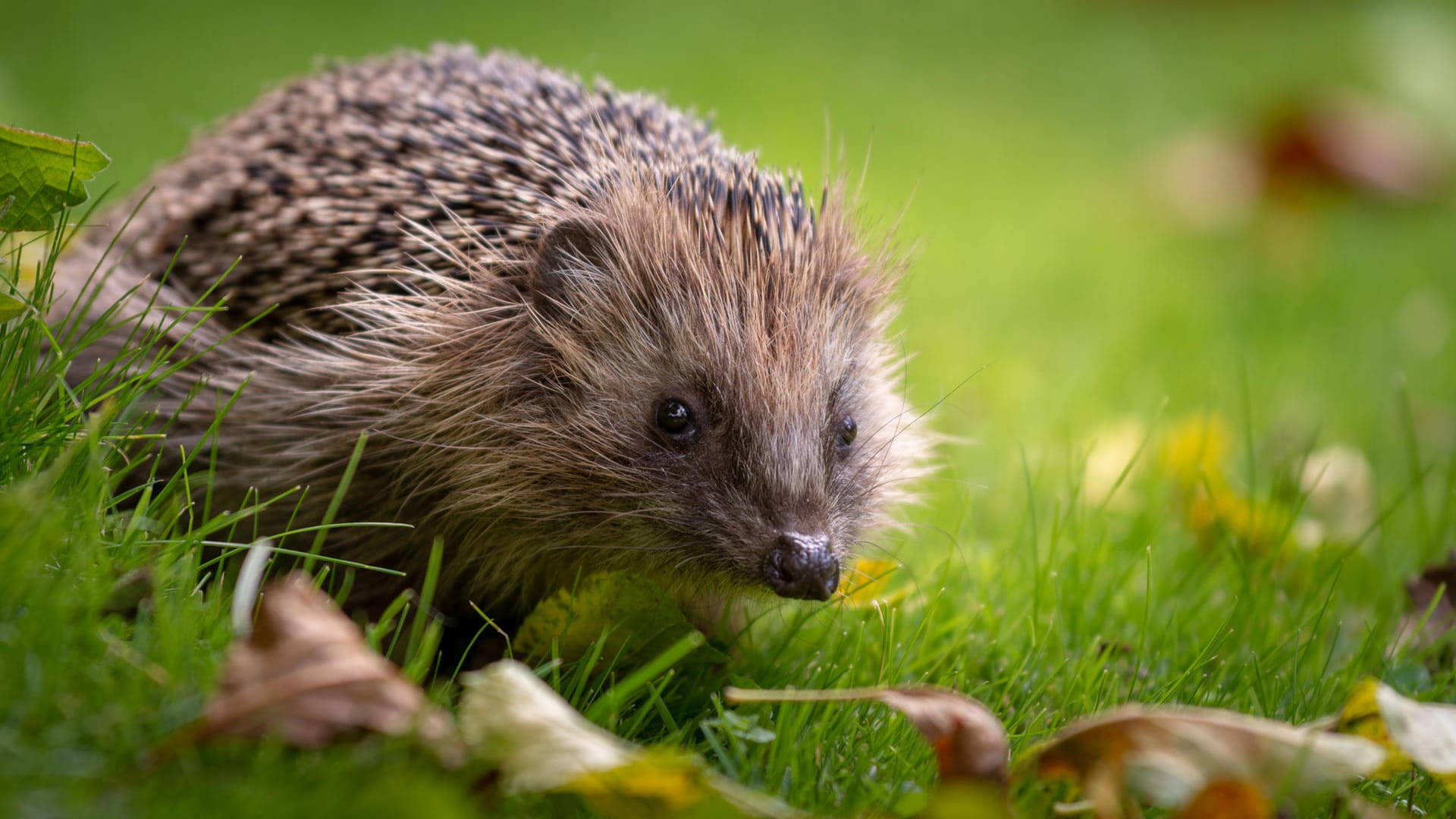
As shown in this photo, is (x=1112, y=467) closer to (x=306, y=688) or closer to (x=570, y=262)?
(x=570, y=262)

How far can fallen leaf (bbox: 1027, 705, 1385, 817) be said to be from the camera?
2006 mm

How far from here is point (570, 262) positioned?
3107 millimetres

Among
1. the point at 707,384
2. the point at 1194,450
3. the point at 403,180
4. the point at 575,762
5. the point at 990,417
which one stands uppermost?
the point at 403,180

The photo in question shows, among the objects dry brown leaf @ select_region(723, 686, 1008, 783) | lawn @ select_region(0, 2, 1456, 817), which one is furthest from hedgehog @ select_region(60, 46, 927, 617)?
dry brown leaf @ select_region(723, 686, 1008, 783)

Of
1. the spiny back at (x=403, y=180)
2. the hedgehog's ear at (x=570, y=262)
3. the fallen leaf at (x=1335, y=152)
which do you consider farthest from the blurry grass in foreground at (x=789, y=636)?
the fallen leaf at (x=1335, y=152)

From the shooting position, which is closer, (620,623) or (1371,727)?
(1371,727)

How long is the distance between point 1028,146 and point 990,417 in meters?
6.34

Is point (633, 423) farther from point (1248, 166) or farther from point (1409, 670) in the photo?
point (1248, 166)

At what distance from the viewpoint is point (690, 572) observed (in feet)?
9.48

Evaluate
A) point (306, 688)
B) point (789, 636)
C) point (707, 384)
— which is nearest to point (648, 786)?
point (306, 688)

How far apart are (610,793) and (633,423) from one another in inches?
46.2

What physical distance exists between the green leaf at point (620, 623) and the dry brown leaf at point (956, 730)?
678 millimetres

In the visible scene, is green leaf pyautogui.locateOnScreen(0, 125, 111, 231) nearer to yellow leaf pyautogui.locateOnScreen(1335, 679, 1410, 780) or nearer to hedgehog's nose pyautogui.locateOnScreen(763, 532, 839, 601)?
hedgehog's nose pyautogui.locateOnScreen(763, 532, 839, 601)

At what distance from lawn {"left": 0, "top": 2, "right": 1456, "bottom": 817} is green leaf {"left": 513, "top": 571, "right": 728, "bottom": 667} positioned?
0.25ft
